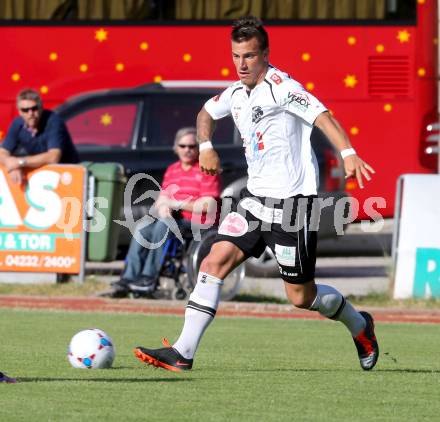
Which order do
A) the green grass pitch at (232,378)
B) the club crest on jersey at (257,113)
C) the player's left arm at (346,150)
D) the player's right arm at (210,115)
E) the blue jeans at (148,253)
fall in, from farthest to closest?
the blue jeans at (148,253), the player's right arm at (210,115), the club crest on jersey at (257,113), the player's left arm at (346,150), the green grass pitch at (232,378)

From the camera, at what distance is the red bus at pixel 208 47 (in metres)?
20.8

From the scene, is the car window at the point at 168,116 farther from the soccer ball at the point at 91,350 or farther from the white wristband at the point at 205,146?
the soccer ball at the point at 91,350

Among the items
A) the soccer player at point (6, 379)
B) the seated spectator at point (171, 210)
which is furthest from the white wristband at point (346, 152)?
the seated spectator at point (171, 210)

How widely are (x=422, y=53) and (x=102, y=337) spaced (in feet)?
41.2

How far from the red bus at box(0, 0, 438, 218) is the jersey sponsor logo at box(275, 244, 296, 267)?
11.7 metres

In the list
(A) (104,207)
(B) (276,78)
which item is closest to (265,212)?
(B) (276,78)

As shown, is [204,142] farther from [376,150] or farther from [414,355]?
[376,150]

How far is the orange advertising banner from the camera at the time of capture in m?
16.3

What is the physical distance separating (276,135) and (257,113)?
187 millimetres

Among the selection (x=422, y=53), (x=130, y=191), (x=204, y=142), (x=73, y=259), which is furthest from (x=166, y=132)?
(x=204, y=142)

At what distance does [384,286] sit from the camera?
55.7ft

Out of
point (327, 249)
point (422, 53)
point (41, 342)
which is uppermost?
point (422, 53)

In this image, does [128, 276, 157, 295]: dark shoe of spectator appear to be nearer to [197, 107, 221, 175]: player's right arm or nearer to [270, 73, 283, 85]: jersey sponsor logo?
[197, 107, 221, 175]: player's right arm

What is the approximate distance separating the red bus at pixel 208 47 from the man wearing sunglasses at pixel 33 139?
4.49 metres
